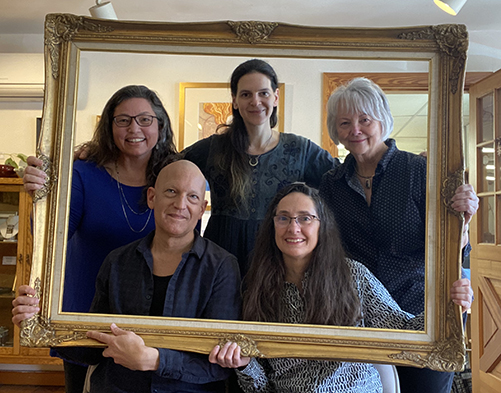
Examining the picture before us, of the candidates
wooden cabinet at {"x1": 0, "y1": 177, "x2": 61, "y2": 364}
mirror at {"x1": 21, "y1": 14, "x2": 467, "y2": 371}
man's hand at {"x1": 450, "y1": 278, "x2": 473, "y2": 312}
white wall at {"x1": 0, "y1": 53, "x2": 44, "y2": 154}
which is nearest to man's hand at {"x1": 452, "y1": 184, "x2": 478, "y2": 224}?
mirror at {"x1": 21, "y1": 14, "x2": 467, "y2": 371}

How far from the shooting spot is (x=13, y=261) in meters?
3.61

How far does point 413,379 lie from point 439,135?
89 cm

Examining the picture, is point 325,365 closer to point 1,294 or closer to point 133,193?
point 133,193

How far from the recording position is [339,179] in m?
1.35

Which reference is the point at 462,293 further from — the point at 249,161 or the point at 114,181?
the point at 114,181

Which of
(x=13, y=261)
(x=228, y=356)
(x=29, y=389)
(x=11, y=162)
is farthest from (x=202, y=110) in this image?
(x=29, y=389)

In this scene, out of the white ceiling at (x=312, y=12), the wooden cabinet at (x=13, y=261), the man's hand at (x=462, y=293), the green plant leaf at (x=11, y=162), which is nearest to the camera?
the man's hand at (x=462, y=293)

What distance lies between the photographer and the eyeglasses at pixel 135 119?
55.2 inches

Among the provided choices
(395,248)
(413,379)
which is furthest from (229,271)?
(413,379)

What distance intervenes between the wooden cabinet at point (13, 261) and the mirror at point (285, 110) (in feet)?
7.96

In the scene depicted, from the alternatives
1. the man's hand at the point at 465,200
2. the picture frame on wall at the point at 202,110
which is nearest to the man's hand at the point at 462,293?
the man's hand at the point at 465,200

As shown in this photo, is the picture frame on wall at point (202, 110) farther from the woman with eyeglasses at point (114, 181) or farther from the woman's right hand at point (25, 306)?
the woman's right hand at point (25, 306)

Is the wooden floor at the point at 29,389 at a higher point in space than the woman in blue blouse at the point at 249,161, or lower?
lower

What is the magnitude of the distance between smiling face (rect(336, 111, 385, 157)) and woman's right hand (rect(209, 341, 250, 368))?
2.18 feet
